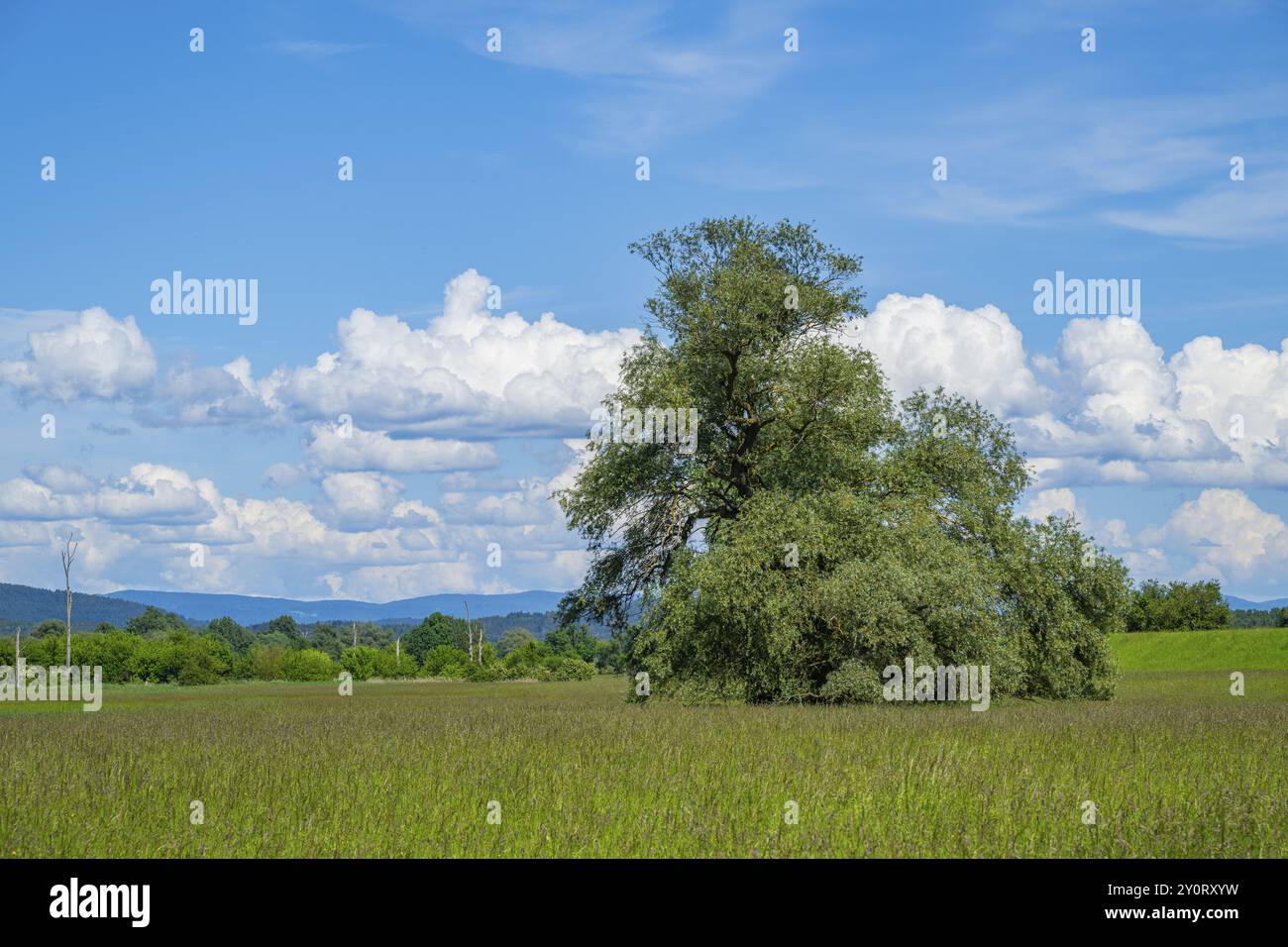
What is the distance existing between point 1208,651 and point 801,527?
71.0 metres

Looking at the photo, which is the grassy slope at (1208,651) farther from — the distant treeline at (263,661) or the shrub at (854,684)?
the shrub at (854,684)

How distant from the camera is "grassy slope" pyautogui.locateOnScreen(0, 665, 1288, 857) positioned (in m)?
11.2

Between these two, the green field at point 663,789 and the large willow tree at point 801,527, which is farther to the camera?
the large willow tree at point 801,527

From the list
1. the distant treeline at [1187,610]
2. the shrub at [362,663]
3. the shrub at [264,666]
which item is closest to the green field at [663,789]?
the shrub at [264,666]

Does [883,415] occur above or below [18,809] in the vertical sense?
above

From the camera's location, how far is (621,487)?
34.8 metres

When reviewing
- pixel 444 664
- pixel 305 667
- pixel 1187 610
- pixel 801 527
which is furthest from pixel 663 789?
pixel 1187 610

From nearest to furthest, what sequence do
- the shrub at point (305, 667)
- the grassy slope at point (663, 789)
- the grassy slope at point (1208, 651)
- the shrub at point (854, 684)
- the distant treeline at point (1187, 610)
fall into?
the grassy slope at point (663, 789)
the shrub at point (854, 684)
the grassy slope at point (1208, 651)
the shrub at point (305, 667)
the distant treeline at point (1187, 610)

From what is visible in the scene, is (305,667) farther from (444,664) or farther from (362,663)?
(444,664)

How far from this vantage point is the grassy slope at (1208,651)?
8531cm

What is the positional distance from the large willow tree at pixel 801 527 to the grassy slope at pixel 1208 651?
50405 mm
